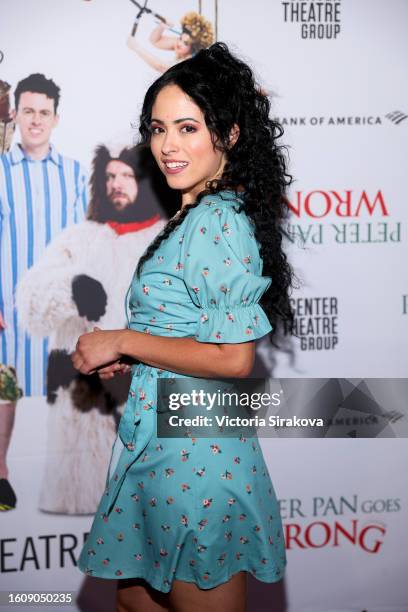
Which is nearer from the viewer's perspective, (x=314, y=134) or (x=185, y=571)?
(x=185, y=571)

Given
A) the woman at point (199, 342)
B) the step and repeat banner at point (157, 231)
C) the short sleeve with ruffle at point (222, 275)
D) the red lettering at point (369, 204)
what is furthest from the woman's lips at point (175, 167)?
the red lettering at point (369, 204)

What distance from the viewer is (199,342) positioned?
3.76ft

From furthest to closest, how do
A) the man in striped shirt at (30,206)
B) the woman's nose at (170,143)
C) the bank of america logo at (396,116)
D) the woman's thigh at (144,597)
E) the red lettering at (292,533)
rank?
the red lettering at (292,533) < the bank of america logo at (396,116) < the man in striped shirt at (30,206) < the woman's thigh at (144,597) < the woman's nose at (170,143)

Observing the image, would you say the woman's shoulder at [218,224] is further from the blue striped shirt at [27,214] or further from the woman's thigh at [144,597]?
the blue striped shirt at [27,214]

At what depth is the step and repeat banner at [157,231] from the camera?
1.84m

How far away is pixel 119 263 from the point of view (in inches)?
75.4

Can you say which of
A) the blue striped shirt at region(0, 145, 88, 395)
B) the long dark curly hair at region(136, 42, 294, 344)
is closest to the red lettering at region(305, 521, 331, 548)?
the blue striped shirt at region(0, 145, 88, 395)

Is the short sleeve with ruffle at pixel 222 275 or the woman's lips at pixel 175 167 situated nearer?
the short sleeve with ruffle at pixel 222 275

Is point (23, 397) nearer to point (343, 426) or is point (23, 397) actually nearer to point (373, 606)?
point (343, 426)

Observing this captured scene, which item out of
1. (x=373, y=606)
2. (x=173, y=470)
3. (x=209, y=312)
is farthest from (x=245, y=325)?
(x=373, y=606)

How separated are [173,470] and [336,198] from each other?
1.05 m

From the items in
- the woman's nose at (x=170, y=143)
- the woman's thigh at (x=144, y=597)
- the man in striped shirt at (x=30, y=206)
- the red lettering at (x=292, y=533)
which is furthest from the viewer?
the red lettering at (x=292, y=533)

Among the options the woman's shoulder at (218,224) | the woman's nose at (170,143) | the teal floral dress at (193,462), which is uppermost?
the woman's nose at (170,143)

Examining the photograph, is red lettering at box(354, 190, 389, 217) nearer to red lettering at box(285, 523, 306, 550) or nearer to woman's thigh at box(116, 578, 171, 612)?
red lettering at box(285, 523, 306, 550)
